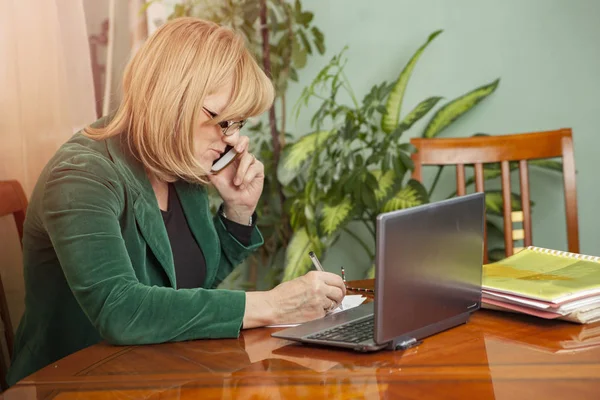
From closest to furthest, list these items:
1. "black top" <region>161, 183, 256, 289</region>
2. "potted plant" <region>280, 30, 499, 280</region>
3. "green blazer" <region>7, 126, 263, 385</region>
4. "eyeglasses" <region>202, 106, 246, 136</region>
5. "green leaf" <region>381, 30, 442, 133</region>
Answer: "green blazer" <region>7, 126, 263, 385</region> → "eyeglasses" <region>202, 106, 246, 136</region> → "black top" <region>161, 183, 256, 289</region> → "potted plant" <region>280, 30, 499, 280</region> → "green leaf" <region>381, 30, 442, 133</region>

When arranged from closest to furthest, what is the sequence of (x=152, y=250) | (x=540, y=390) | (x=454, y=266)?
(x=540, y=390), (x=454, y=266), (x=152, y=250)

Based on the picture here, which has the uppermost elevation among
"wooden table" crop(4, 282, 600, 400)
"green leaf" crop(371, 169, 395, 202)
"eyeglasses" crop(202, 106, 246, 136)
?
"eyeglasses" crop(202, 106, 246, 136)

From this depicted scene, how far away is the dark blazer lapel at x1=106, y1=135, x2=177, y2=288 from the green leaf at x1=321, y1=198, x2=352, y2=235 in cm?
108

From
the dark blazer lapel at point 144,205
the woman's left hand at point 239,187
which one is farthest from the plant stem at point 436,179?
the dark blazer lapel at point 144,205

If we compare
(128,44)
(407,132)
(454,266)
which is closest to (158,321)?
(454,266)

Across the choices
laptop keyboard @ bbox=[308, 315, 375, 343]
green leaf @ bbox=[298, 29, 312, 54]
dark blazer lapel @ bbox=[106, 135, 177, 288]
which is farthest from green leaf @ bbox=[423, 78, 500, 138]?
laptop keyboard @ bbox=[308, 315, 375, 343]

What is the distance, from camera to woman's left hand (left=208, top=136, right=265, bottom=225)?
6.19ft

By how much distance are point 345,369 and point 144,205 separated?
627mm

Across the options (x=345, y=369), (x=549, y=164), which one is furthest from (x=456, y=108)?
(x=345, y=369)

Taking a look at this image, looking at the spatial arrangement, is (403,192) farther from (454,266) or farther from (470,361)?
(470,361)

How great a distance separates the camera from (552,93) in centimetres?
288

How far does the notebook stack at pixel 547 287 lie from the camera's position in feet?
4.38

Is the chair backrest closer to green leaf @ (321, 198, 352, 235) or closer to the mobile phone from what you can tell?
the mobile phone

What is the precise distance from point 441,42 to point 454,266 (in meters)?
1.83
